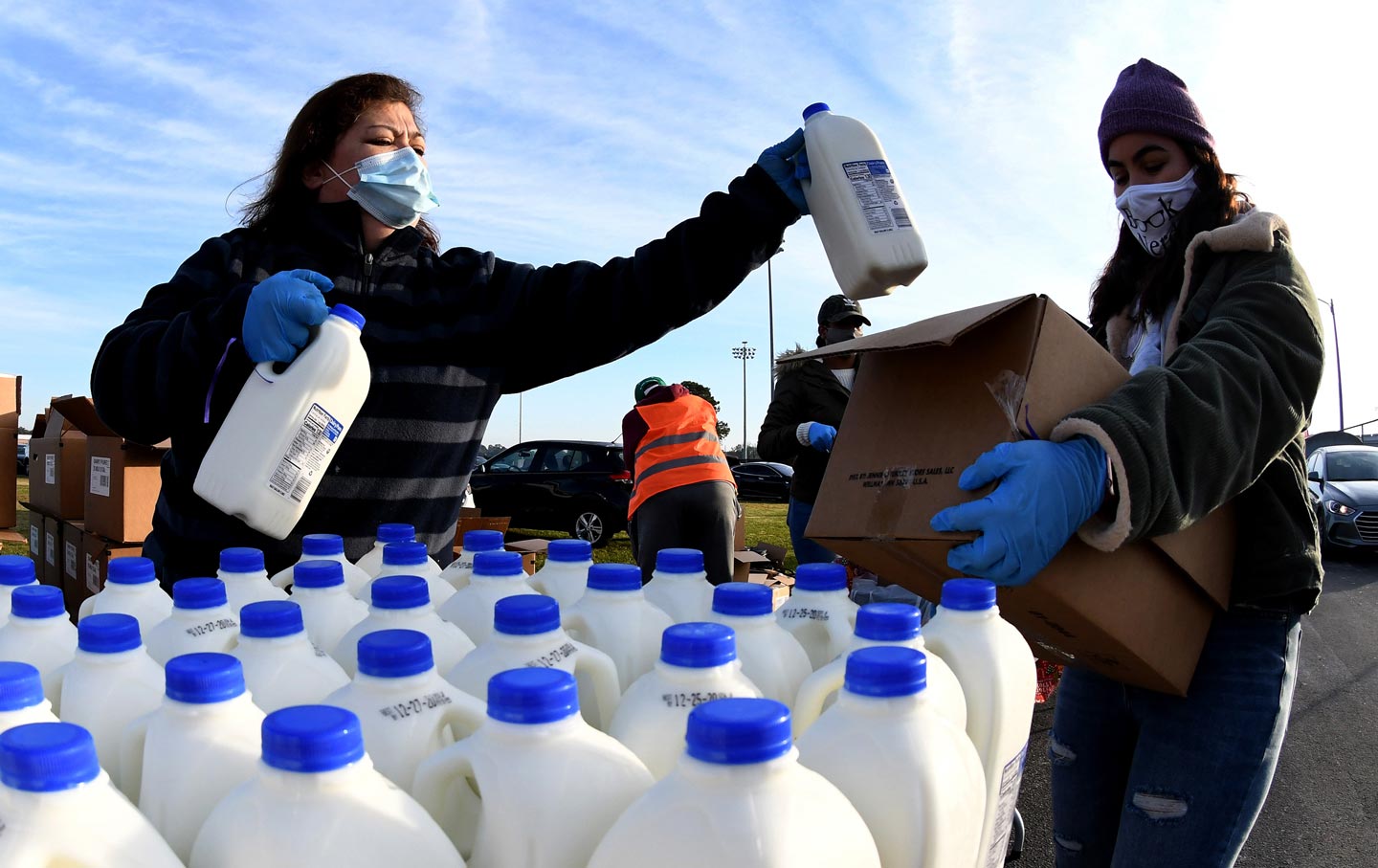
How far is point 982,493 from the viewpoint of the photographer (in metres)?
1.29

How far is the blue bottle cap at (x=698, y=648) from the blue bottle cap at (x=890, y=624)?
195 mm

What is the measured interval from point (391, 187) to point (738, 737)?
183cm

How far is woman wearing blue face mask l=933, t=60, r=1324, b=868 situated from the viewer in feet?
4.05

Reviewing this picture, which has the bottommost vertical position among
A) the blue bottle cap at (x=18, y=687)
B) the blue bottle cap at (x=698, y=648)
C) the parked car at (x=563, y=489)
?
the parked car at (x=563, y=489)

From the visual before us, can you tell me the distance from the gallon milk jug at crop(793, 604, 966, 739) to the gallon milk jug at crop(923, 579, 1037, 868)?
0.05 m

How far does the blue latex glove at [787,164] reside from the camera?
6.24 feet

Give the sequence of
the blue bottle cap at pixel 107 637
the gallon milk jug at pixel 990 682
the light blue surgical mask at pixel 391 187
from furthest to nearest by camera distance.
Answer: the light blue surgical mask at pixel 391 187 → the gallon milk jug at pixel 990 682 → the blue bottle cap at pixel 107 637

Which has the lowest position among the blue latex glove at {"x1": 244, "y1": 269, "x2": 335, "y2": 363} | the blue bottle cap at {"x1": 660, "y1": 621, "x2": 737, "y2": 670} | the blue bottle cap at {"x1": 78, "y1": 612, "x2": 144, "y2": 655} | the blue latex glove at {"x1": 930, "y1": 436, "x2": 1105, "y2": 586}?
the blue bottle cap at {"x1": 78, "y1": 612, "x2": 144, "y2": 655}

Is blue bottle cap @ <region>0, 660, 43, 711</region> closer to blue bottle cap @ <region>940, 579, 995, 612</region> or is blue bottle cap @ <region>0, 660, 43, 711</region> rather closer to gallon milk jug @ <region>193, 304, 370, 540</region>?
gallon milk jug @ <region>193, 304, 370, 540</region>

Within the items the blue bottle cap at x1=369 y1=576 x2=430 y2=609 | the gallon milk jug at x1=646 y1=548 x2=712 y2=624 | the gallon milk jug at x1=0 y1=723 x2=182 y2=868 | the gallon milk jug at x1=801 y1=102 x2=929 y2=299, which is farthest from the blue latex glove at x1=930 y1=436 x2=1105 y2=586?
the gallon milk jug at x1=0 y1=723 x2=182 y2=868

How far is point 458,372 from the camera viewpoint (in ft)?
6.72

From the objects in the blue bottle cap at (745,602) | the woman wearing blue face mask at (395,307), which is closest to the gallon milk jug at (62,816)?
the blue bottle cap at (745,602)

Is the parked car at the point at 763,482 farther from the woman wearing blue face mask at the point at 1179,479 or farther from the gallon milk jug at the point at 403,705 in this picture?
the gallon milk jug at the point at 403,705

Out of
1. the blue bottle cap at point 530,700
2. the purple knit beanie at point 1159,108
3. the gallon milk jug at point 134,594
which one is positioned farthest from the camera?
the purple knit beanie at point 1159,108
